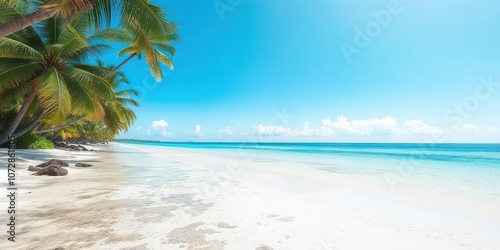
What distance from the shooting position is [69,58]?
1177 cm

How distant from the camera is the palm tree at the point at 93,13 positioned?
4.45m

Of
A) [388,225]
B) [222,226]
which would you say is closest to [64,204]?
[222,226]

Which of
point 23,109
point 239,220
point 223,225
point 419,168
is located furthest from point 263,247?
point 419,168

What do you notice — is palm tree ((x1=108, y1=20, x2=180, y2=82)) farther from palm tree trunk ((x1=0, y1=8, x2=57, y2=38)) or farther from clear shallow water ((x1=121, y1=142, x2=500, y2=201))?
clear shallow water ((x1=121, y1=142, x2=500, y2=201))

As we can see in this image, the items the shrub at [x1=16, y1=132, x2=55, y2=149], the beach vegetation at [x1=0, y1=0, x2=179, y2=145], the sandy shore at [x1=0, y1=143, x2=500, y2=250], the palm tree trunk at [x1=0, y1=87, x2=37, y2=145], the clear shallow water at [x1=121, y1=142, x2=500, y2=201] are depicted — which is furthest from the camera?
the shrub at [x1=16, y1=132, x2=55, y2=149]

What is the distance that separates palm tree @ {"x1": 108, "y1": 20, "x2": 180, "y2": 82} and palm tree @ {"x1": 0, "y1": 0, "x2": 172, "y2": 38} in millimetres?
352

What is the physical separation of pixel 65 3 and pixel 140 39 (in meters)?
3.54

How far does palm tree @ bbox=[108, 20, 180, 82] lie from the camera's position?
7317 millimetres

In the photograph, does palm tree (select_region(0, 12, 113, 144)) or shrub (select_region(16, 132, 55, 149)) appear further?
shrub (select_region(16, 132, 55, 149))

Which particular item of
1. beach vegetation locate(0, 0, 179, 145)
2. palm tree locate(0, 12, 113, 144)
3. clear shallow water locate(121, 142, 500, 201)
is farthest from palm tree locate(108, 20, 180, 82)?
clear shallow water locate(121, 142, 500, 201)

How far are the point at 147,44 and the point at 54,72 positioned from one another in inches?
171

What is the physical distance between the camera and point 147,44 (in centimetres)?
816

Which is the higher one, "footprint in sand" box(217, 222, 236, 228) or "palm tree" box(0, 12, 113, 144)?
"palm tree" box(0, 12, 113, 144)

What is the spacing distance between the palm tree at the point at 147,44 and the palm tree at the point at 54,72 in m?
1.70
